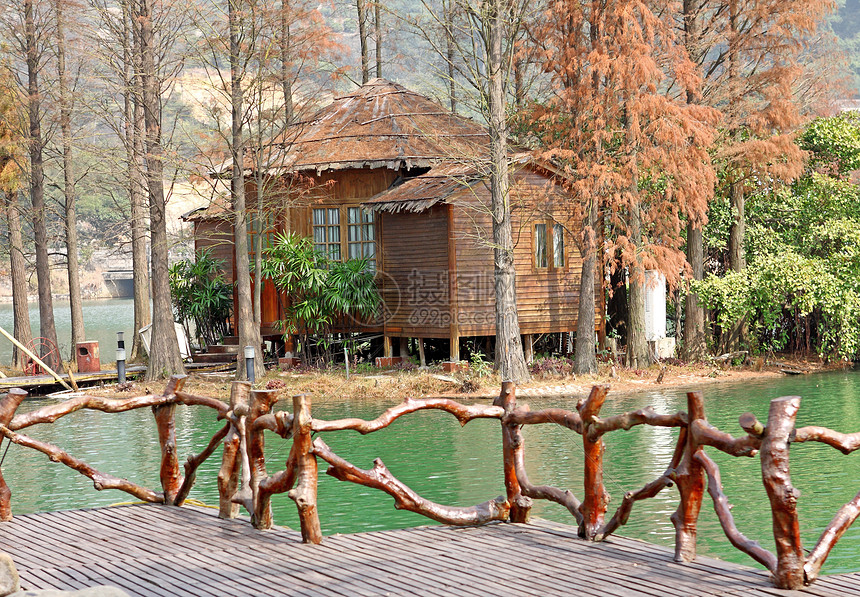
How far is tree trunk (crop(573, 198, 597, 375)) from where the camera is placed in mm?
20516

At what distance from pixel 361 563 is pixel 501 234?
44.2 feet

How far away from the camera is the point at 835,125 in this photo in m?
23.0

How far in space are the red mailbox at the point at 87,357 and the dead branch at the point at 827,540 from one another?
19289 mm

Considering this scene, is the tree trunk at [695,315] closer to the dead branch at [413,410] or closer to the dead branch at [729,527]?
the dead branch at [413,410]

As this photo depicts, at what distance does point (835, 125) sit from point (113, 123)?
16.4 m

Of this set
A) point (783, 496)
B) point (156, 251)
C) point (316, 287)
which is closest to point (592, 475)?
point (783, 496)

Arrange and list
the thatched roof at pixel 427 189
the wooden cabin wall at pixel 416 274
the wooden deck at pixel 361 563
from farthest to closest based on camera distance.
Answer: the wooden cabin wall at pixel 416 274 → the thatched roof at pixel 427 189 → the wooden deck at pixel 361 563

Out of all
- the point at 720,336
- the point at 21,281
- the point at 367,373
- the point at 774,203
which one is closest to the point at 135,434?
the point at 367,373

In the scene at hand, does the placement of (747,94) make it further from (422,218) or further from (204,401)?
(204,401)

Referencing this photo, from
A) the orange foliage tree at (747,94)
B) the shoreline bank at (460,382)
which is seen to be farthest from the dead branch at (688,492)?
the orange foliage tree at (747,94)

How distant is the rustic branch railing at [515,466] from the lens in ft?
18.3

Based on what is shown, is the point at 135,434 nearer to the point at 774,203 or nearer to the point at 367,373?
the point at 367,373

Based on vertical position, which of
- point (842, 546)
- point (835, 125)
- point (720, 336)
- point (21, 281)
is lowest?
point (842, 546)

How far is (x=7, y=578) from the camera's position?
5734 mm
